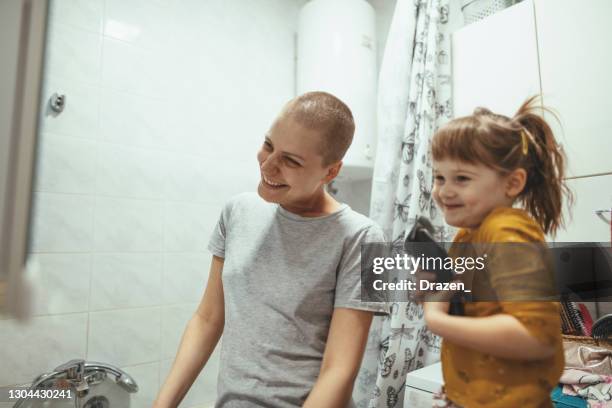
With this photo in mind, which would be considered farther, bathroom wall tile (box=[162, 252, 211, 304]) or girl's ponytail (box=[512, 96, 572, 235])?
bathroom wall tile (box=[162, 252, 211, 304])

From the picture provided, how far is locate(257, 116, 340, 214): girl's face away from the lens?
2.04 feet

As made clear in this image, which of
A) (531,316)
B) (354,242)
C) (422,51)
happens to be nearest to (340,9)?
(422,51)

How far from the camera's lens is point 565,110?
0.57 metres

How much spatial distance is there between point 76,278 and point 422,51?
1176mm

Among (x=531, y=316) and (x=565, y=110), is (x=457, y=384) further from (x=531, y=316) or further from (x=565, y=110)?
→ (x=565, y=110)

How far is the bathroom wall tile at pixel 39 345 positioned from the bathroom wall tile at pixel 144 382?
0.18m

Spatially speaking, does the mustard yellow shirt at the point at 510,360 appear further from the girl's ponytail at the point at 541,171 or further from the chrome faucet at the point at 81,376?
the chrome faucet at the point at 81,376

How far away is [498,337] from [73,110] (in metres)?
1.29

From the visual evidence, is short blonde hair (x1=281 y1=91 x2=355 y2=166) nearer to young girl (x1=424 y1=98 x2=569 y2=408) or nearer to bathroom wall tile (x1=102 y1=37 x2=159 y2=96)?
young girl (x1=424 y1=98 x2=569 y2=408)

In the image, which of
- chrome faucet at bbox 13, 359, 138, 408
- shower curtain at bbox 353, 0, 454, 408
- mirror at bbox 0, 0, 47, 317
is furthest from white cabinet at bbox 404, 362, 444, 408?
chrome faucet at bbox 13, 359, 138, 408

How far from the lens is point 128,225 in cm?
125

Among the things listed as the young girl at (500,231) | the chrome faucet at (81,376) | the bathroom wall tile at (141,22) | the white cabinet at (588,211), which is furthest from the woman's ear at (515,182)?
the bathroom wall tile at (141,22)

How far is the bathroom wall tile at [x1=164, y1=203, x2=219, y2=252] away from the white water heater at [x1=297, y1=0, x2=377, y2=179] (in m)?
0.58

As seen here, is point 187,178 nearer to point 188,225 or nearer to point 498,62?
point 188,225
